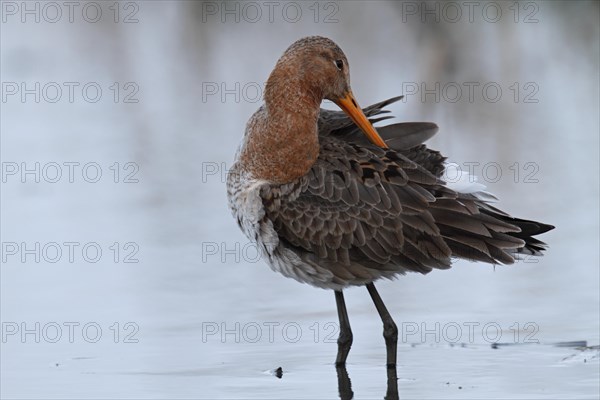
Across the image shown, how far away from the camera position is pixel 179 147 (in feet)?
37.7

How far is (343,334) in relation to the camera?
751 cm

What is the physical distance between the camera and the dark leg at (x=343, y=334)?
293 inches

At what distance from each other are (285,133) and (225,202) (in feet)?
8.91

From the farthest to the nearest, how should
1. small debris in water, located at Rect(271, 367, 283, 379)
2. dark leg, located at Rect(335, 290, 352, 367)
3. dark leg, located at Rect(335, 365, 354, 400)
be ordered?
dark leg, located at Rect(335, 290, 352, 367) → small debris in water, located at Rect(271, 367, 283, 379) → dark leg, located at Rect(335, 365, 354, 400)

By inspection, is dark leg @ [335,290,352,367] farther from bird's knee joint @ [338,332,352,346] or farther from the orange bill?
the orange bill

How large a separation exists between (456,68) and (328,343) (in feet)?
18.9

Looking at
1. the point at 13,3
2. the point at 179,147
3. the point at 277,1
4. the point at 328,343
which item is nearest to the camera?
the point at 328,343

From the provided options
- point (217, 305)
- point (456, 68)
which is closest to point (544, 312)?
point (217, 305)

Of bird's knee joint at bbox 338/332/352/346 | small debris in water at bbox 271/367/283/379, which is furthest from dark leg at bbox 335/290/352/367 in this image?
small debris in water at bbox 271/367/283/379

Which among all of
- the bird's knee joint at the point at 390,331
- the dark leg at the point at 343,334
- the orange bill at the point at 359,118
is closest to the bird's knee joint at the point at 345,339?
the dark leg at the point at 343,334

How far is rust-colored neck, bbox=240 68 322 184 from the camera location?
733cm

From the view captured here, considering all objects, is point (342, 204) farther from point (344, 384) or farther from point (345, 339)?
point (344, 384)

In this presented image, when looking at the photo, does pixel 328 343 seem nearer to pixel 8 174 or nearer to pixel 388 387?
pixel 388 387

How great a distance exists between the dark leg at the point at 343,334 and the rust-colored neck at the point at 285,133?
2.43 ft
